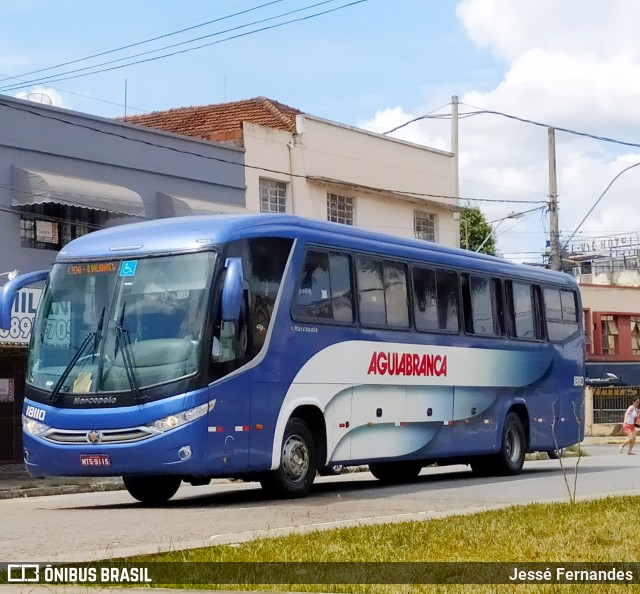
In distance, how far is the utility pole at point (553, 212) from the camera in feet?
122

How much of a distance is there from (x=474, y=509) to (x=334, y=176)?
23.0 meters

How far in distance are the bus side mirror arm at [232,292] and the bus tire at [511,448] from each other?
8.41 metres

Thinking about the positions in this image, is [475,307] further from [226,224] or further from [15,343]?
[15,343]

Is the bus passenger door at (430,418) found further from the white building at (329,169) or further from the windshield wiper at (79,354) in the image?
the white building at (329,169)

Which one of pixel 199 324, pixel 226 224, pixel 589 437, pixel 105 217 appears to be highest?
pixel 105 217

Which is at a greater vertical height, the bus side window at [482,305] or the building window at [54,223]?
the building window at [54,223]

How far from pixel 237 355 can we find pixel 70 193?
40.6 feet

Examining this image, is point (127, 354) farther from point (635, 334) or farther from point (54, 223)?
point (635, 334)

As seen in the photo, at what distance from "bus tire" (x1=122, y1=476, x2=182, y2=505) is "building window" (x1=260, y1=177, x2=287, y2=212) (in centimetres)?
1755

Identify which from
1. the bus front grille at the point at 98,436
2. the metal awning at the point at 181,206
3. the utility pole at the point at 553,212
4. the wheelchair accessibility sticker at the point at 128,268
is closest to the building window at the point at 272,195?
the metal awning at the point at 181,206

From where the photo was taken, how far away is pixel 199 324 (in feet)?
49.9

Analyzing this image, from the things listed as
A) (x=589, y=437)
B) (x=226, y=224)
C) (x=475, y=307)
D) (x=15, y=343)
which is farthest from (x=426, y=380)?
(x=589, y=437)

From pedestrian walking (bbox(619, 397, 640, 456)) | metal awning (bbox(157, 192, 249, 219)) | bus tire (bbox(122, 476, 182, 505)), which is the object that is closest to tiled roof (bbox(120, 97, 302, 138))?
metal awning (bbox(157, 192, 249, 219))

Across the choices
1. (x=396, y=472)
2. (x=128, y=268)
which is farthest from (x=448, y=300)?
(x=128, y=268)
